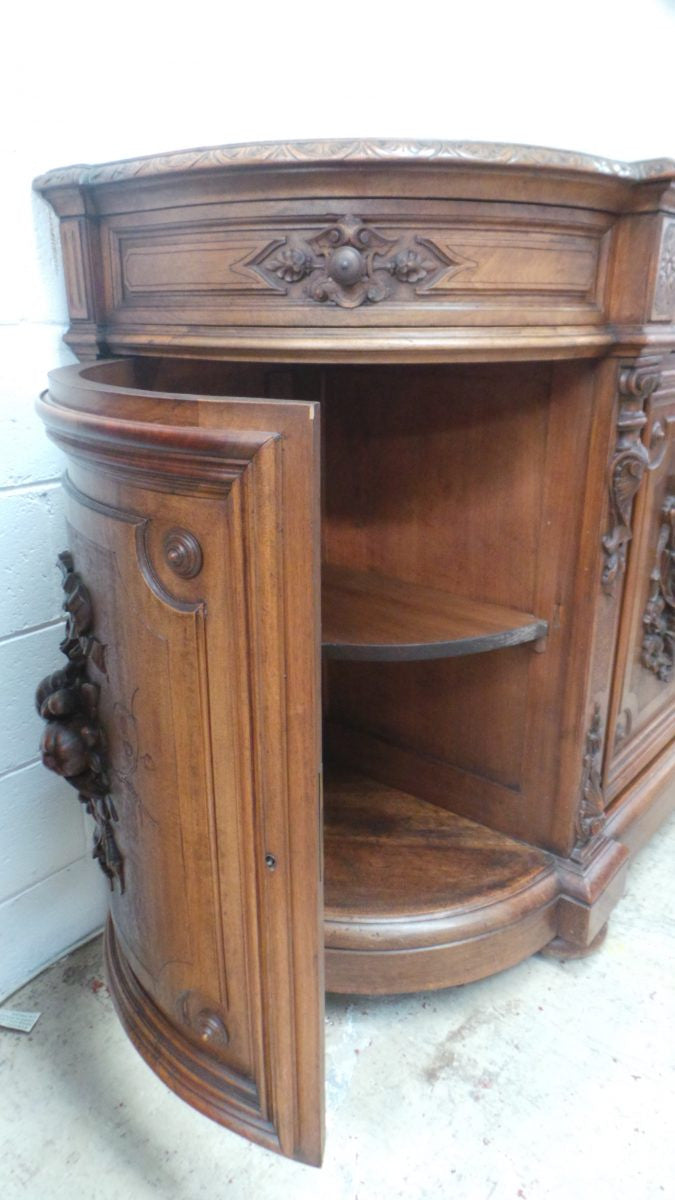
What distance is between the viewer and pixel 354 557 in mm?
1231

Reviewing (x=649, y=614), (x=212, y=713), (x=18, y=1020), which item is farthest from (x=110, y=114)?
(x=18, y=1020)

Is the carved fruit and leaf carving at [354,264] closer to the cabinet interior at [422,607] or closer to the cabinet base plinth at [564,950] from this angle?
the cabinet interior at [422,607]

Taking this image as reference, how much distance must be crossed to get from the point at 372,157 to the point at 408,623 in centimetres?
53

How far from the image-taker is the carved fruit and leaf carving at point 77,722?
695 millimetres

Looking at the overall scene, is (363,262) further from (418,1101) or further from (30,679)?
(418,1101)

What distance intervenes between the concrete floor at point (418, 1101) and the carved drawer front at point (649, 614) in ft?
1.00

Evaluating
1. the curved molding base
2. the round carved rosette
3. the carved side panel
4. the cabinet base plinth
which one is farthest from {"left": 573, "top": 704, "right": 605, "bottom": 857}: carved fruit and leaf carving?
the round carved rosette

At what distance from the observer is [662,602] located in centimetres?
119

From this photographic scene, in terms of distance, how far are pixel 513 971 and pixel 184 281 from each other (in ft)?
3.12

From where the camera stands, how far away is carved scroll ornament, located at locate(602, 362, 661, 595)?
0.90m

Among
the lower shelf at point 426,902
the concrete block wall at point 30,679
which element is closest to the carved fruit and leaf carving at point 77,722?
the concrete block wall at point 30,679

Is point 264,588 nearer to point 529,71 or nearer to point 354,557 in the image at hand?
point 354,557

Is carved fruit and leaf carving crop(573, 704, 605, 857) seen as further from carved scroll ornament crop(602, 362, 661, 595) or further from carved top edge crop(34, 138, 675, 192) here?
carved top edge crop(34, 138, 675, 192)

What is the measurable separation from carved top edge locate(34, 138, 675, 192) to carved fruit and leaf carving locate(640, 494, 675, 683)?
1.66 feet
